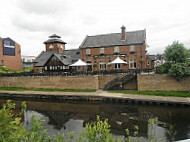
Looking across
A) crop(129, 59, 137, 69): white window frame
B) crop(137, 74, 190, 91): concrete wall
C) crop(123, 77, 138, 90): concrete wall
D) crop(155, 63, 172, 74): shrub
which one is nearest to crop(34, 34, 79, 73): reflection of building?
crop(129, 59, 137, 69): white window frame

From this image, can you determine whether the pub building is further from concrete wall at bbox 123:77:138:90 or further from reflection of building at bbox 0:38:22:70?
reflection of building at bbox 0:38:22:70

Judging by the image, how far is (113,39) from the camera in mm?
28484

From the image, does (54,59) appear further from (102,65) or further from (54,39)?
(54,39)

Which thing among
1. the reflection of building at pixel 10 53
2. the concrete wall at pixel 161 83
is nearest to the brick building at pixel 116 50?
the concrete wall at pixel 161 83

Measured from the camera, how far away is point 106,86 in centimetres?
2120

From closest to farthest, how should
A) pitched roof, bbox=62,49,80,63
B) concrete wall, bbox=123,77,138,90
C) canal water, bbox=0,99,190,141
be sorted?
canal water, bbox=0,99,190,141 < concrete wall, bbox=123,77,138,90 < pitched roof, bbox=62,49,80,63

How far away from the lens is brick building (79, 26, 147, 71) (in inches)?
1017

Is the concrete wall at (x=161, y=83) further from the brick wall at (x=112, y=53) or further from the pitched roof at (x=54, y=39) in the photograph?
the pitched roof at (x=54, y=39)

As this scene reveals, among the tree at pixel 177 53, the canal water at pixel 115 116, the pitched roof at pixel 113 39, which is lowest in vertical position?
the canal water at pixel 115 116

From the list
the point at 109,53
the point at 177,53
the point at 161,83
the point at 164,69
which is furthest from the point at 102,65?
the point at 177,53

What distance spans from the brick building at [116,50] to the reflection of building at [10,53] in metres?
26.5

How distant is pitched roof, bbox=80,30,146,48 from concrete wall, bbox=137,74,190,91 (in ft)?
29.6

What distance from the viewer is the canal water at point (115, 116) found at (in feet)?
33.8

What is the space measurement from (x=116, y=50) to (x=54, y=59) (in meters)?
12.9
